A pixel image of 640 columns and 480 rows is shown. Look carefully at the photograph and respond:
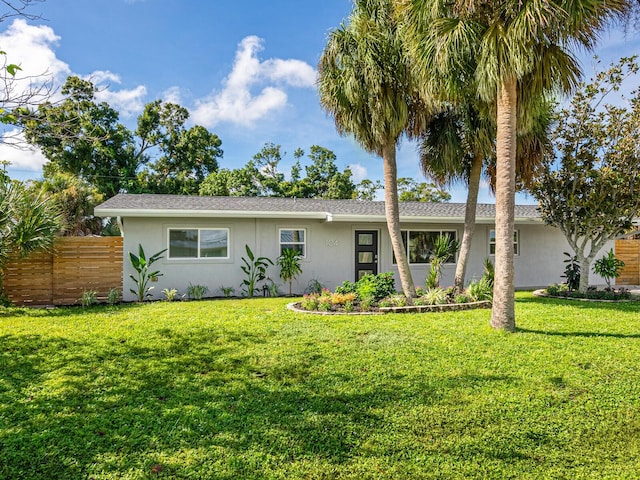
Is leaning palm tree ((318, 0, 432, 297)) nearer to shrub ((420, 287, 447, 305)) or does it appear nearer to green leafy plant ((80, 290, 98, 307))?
shrub ((420, 287, 447, 305))

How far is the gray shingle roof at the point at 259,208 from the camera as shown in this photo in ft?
37.4

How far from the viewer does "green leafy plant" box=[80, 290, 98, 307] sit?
34.2ft

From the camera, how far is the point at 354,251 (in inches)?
542

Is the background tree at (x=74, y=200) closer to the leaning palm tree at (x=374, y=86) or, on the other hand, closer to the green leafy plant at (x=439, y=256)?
the leaning palm tree at (x=374, y=86)

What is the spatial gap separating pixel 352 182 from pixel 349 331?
26670 mm

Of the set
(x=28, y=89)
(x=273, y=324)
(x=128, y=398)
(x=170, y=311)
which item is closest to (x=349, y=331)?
(x=273, y=324)

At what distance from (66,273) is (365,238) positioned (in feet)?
30.7

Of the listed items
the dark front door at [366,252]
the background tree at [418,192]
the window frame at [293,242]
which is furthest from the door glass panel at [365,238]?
the background tree at [418,192]

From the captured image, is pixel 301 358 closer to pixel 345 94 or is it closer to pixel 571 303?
pixel 345 94

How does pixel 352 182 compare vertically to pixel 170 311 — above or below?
above

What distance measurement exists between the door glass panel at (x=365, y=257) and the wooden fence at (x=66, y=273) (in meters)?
7.72

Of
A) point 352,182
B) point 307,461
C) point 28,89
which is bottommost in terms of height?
point 307,461

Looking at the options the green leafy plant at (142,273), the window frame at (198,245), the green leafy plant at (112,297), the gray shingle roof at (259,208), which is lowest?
the green leafy plant at (112,297)

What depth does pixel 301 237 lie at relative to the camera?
1336 centimetres
